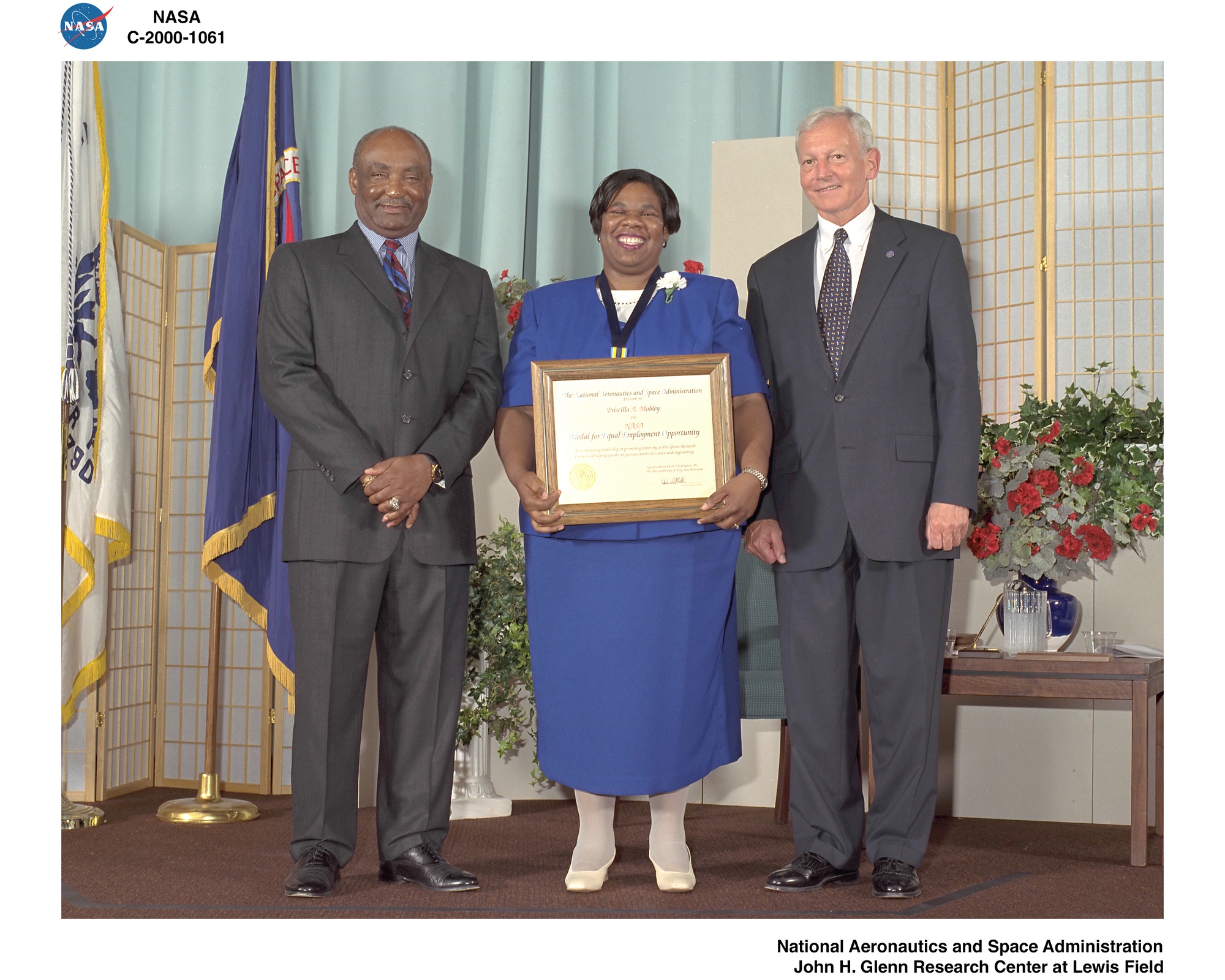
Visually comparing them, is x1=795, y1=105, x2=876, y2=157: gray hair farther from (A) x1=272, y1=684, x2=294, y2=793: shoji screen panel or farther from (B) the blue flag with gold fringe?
(A) x1=272, y1=684, x2=294, y2=793: shoji screen panel

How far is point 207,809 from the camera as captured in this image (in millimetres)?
3861

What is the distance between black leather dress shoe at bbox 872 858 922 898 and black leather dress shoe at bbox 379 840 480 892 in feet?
3.14

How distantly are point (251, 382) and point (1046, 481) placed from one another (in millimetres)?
2573

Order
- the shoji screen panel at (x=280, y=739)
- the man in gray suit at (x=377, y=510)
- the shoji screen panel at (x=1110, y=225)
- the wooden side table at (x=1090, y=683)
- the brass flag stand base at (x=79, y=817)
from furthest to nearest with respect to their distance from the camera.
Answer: the shoji screen panel at (x=1110, y=225) → the shoji screen panel at (x=280, y=739) → the brass flag stand base at (x=79, y=817) → the wooden side table at (x=1090, y=683) → the man in gray suit at (x=377, y=510)

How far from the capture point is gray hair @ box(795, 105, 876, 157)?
9.50ft

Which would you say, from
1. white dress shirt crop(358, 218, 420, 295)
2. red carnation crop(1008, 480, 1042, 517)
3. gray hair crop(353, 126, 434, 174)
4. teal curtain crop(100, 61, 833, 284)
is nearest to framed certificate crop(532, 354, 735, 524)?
white dress shirt crop(358, 218, 420, 295)

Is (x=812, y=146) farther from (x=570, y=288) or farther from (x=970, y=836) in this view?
(x=970, y=836)

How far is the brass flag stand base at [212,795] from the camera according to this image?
384 centimetres

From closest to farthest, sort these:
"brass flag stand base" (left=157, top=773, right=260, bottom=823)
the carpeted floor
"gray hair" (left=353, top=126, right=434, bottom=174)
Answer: the carpeted floor → "gray hair" (left=353, top=126, right=434, bottom=174) → "brass flag stand base" (left=157, top=773, right=260, bottom=823)

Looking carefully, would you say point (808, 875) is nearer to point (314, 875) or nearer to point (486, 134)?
point (314, 875)

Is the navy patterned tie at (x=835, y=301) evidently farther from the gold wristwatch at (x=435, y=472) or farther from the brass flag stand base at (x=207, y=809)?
the brass flag stand base at (x=207, y=809)

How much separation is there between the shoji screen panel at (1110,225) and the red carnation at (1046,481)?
87.2 inches

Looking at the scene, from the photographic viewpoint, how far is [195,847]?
11.2 feet
